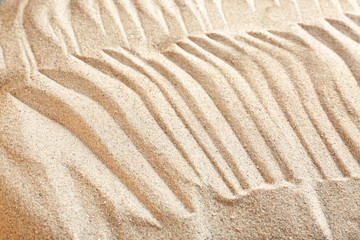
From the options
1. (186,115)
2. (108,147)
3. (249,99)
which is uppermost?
(108,147)

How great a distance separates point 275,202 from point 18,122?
1.13 m

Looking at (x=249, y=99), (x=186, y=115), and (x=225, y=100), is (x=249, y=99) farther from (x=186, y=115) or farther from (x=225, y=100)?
(x=186, y=115)

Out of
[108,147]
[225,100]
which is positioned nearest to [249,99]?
[225,100]

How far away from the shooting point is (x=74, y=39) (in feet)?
5.50

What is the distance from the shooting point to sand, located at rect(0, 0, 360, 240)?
4.10ft

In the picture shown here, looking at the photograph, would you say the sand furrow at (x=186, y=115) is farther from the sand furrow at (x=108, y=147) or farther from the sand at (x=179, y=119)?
the sand furrow at (x=108, y=147)

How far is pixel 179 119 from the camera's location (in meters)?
1.47

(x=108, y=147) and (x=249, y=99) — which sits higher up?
(x=108, y=147)

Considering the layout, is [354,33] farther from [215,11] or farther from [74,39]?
[74,39]

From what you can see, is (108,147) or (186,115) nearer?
(108,147)

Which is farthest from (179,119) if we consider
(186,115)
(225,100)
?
(225,100)

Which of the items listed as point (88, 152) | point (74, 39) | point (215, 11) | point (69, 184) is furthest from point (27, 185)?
point (215, 11)

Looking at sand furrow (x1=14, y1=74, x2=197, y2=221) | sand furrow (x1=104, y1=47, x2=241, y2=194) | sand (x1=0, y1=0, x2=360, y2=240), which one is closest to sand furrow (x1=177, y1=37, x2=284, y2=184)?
sand (x1=0, y1=0, x2=360, y2=240)

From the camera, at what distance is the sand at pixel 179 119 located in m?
1.25
